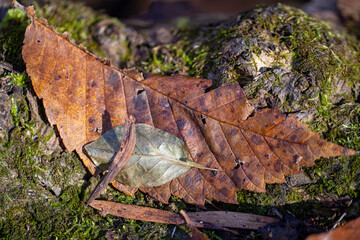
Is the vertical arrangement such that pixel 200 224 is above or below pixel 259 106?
below

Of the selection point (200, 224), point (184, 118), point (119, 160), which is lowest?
point (200, 224)

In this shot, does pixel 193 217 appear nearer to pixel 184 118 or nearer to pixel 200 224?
pixel 200 224

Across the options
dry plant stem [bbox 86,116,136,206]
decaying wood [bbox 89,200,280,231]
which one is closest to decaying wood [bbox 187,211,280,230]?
decaying wood [bbox 89,200,280,231]

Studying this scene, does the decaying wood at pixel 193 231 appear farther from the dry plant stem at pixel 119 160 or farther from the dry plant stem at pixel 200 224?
the dry plant stem at pixel 119 160

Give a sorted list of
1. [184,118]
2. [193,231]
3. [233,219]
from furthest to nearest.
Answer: [184,118], [233,219], [193,231]

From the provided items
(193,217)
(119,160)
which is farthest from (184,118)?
(193,217)

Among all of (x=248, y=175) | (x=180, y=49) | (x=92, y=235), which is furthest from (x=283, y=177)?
(x=180, y=49)
